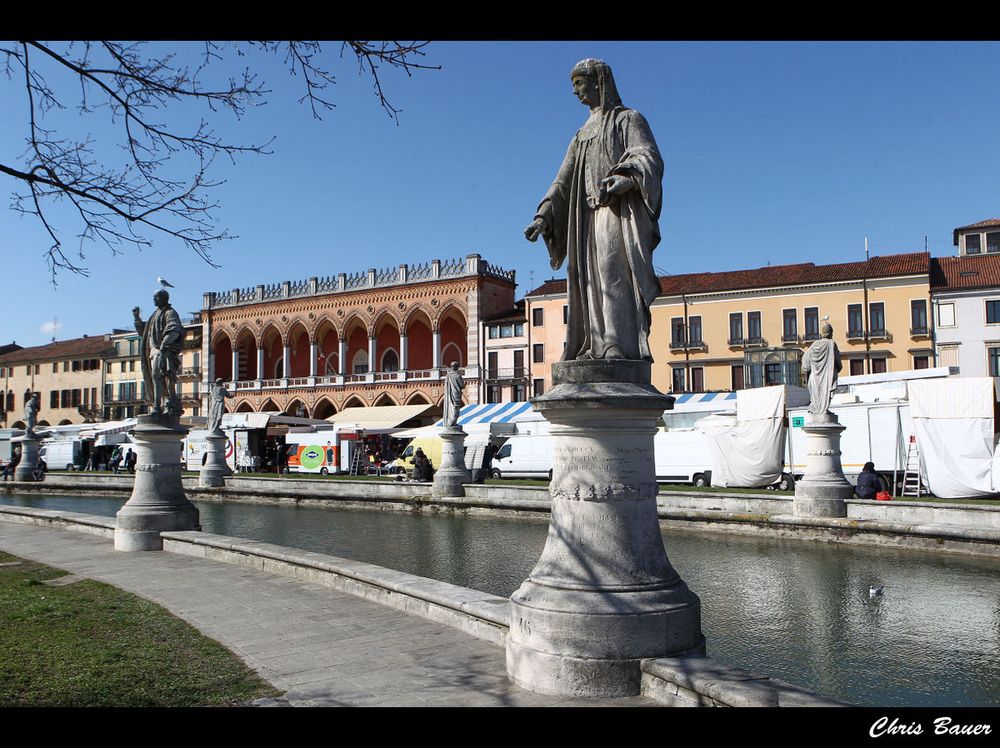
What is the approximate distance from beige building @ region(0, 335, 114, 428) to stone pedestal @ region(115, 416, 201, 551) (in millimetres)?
69423

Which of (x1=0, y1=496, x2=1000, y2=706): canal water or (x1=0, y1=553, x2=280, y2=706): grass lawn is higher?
(x1=0, y1=553, x2=280, y2=706): grass lawn

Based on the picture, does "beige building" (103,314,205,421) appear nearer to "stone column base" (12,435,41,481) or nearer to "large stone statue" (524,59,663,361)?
"stone column base" (12,435,41,481)

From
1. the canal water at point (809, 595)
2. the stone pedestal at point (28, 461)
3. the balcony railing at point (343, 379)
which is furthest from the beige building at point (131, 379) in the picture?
the canal water at point (809, 595)

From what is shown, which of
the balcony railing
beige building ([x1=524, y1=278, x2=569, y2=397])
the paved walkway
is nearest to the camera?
the paved walkway

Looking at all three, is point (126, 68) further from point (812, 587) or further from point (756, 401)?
point (756, 401)

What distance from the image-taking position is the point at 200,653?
5.55m

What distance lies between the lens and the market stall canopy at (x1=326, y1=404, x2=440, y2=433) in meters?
50.7

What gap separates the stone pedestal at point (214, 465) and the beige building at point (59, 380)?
5370 centimetres

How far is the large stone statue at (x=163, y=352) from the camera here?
12.2 m

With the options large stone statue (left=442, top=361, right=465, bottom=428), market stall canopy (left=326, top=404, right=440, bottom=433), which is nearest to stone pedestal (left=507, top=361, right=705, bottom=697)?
large stone statue (left=442, top=361, right=465, bottom=428)

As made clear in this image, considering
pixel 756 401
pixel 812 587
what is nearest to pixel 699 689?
pixel 812 587

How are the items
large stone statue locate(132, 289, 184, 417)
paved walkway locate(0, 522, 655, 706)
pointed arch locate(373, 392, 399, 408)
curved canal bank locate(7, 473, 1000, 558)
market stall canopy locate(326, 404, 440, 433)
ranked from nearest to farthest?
paved walkway locate(0, 522, 655, 706)
curved canal bank locate(7, 473, 1000, 558)
large stone statue locate(132, 289, 184, 417)
market stall canopy locate(326, 404, 440, 433)
pointed arch locate(373, 392, 399, 408)

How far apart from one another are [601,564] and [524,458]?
79.5 ft

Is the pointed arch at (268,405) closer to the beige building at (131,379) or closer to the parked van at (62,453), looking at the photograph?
the beige building at (131,379)
